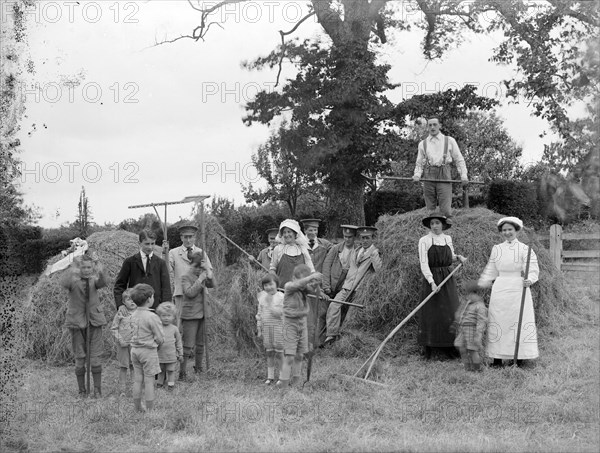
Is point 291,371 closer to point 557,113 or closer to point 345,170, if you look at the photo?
point 557,113

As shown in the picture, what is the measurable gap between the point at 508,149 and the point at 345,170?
18.5 m

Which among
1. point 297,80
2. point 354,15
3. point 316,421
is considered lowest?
point 316,421

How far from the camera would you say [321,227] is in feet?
63.7

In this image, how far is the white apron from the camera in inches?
339

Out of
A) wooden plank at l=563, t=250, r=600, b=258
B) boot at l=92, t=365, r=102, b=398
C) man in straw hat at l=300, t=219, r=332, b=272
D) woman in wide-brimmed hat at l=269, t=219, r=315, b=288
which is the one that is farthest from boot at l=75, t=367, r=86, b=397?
wooden plank at l=563, t=250, r=600, b=258

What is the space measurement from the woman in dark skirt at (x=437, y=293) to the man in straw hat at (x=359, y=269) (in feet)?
3.91

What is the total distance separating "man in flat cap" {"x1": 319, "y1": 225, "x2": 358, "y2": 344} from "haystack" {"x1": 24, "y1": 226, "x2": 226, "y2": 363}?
244 cm

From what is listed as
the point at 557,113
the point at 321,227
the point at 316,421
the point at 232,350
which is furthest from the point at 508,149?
the point at 316,421

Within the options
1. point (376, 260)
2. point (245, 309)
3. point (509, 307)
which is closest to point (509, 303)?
point (509, 307)

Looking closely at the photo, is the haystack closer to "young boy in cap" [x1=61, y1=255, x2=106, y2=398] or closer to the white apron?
"young boy in cap" [x1=61, y1=255, x2=106, y2=398]

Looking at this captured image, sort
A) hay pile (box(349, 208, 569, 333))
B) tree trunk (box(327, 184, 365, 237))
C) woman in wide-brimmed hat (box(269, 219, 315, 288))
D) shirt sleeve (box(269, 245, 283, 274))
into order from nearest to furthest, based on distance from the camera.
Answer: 1. woman in wide-brimmed hat (box(269, 219, 315, 288))
2. shirt sleeve (box(269, 245, 283, 274))
3. hay pile (box(349, 208, 569, 333))
4. tree trunk (box(327, 184, 365, 237))

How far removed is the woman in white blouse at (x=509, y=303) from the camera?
8617 mm

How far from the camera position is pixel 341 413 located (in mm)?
6621

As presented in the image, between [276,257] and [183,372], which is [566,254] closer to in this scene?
[276,257]
